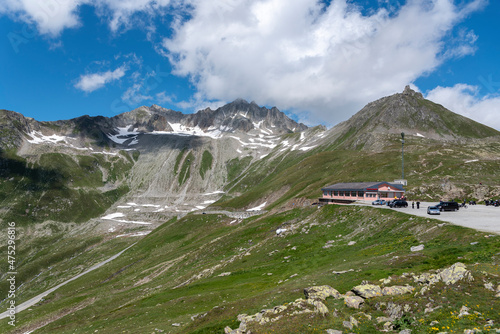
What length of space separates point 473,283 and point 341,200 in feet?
236

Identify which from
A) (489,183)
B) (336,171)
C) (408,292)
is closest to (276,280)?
(408,292)

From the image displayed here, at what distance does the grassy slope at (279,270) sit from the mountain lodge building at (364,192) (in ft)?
48.1

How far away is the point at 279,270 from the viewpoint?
4569 centimetres

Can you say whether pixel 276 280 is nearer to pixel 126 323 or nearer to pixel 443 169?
pixel 126 323

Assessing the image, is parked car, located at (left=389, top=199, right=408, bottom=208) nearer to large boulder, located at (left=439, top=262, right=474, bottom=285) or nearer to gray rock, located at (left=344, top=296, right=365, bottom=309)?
large boulder, located at (left=439, top=262, right=474, bottom=285)

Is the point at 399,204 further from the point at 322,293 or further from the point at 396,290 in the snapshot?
the point at 322,293

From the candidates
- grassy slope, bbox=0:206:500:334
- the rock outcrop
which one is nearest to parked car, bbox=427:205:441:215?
grassy slope, bbox=0:206:500:334

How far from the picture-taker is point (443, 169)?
98.2m

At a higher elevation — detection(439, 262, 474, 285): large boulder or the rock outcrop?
detection(439, 262, 474, 285): large boulder

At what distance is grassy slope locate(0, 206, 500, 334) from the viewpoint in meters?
25.6

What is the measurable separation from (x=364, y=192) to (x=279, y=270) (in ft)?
162

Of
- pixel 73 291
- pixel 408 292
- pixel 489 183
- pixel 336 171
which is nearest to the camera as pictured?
pixel 408 292

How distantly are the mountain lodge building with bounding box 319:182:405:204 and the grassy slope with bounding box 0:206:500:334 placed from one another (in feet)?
48.1

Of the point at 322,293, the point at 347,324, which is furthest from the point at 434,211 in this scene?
the point at 347,324
